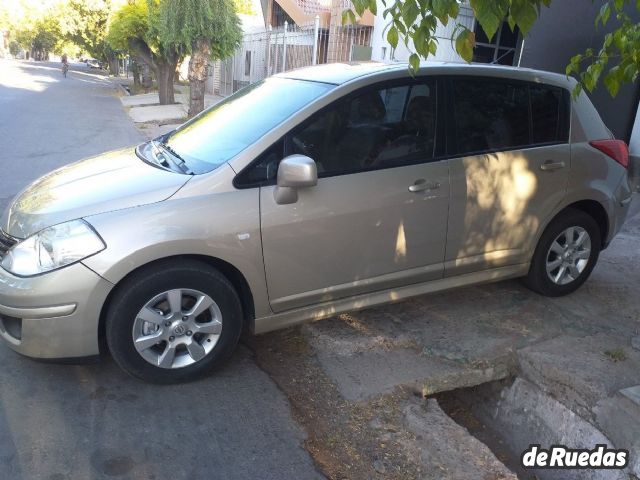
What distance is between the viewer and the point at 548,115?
4293mm

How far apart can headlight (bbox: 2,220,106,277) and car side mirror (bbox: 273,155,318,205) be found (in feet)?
3.29

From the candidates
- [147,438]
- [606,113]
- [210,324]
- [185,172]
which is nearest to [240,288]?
[210,324]

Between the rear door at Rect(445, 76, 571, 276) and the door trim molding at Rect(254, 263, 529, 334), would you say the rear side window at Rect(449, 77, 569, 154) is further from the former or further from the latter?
the door trim molding at Rect(254, 263, 529, 334)

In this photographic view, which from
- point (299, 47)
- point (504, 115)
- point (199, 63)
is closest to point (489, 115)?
point (504, 115)

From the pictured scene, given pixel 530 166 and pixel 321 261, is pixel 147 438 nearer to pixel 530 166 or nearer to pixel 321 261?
pixel 321 261

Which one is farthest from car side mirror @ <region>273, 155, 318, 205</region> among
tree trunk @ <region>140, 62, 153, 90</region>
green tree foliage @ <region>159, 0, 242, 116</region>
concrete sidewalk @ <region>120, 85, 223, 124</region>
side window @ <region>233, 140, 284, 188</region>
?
tree trunk @ <region>140, 62, 153, 90</region>

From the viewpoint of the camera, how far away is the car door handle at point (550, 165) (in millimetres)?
4177

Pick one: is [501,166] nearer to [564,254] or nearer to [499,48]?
[564,254]

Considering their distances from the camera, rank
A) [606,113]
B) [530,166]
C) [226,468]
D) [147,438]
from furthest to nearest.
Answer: [606,113] < [530,166] < [147,438] < [226,468]

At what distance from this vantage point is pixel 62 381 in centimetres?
333

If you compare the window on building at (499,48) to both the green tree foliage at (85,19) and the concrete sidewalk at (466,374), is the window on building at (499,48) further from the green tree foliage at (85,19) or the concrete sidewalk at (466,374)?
the green tree foliage at (85,19)

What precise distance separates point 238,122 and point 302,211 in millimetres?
911

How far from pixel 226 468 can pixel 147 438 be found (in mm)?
472

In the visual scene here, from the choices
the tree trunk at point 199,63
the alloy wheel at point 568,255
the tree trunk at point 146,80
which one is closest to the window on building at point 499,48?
the tree trunk at point 199,63
